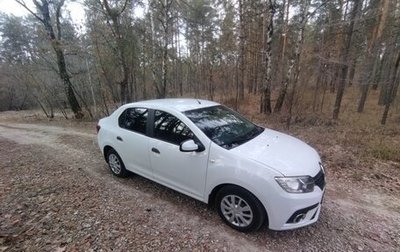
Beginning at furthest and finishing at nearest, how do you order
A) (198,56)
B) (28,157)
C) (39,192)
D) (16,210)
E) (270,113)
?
(198,56)
(270,113)
(28,157)
(39,192)
(16,210)

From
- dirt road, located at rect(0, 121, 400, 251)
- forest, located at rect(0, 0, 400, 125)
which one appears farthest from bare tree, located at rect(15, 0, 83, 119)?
dirt road, located at rect(0, 121, 400, 251)

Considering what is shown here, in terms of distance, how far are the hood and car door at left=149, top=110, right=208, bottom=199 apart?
61 cm

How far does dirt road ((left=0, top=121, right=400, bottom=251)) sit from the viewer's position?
2.73 meters

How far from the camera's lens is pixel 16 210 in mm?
3451

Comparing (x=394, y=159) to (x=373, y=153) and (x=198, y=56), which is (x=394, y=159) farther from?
(x=198, y=56)

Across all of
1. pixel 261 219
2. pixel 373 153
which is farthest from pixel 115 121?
pixel 373 153

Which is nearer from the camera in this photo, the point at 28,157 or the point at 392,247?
the point at 392,247

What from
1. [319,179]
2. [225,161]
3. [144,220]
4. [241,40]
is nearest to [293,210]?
[319,179]

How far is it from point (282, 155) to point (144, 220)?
2.15 m

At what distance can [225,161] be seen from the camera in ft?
9.32

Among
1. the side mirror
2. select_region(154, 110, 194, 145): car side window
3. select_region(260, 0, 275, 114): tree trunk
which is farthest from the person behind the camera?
select_region(260, 0, 275, 114): tree trunk

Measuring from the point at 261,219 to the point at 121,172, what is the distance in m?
2.93

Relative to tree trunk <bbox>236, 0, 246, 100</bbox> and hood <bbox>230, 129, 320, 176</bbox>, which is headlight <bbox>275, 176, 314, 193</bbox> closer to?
hood <bbox>230, 129, 320, 176</bbox>

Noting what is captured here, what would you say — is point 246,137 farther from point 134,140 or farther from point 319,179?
point 134,140
